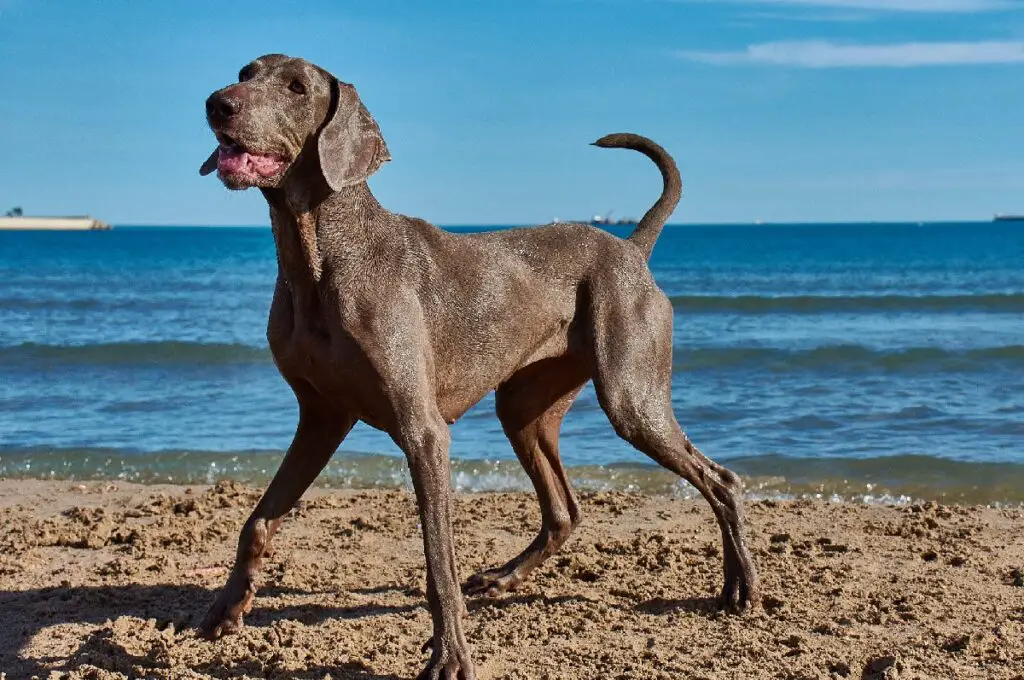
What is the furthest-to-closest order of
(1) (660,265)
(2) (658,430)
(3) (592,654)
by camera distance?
(1) (660,265) → (2) (658,430) → (3) (592,654)

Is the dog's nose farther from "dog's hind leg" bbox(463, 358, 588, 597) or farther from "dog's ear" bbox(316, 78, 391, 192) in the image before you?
"dog's hind leg" bbox(463, 358, 588, 597)

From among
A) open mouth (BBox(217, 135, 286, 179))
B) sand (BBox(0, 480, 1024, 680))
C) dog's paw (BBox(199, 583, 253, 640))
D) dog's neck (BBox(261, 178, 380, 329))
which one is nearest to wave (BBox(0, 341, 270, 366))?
sand (BBox(0, 480, 1024, 680))

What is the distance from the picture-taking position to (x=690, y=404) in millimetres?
10367

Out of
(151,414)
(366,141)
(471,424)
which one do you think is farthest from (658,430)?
(151,414)

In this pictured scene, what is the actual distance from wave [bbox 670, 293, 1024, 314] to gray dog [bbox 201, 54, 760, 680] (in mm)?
15381

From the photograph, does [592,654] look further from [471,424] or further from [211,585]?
[471,424]

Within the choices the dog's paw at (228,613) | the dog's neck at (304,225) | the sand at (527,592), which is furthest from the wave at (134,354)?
the dog's neck at (304,225)

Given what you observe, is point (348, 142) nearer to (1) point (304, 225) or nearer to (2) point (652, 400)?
(1) point (304, 225)

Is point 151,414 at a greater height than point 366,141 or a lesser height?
lesser

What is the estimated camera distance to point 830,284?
96.0 ft

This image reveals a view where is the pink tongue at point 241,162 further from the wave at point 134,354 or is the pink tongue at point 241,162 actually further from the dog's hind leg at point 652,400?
the wave at point 134,354

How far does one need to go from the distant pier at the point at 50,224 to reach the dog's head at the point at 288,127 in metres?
119

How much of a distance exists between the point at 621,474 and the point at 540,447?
271 centimetres

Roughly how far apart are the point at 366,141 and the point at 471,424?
5.81 m
